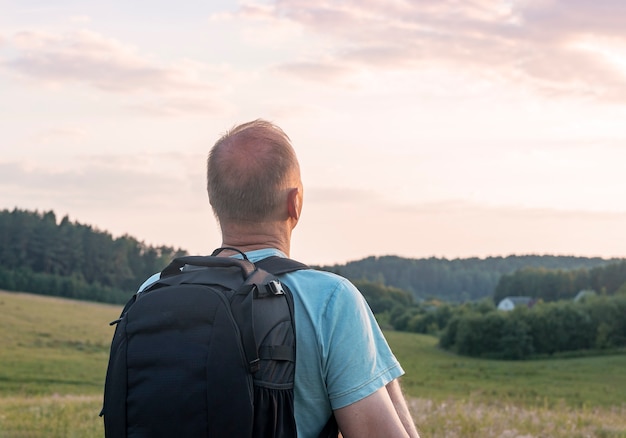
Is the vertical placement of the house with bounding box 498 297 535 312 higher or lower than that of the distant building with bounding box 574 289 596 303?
lower

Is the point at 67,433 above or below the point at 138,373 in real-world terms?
below

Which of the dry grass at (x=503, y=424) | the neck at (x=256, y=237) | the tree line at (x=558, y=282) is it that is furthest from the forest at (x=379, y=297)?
the neck at (x=256, y=237)

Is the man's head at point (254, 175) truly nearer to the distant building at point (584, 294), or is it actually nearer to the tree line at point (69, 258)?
the tree line at point (69, 258)

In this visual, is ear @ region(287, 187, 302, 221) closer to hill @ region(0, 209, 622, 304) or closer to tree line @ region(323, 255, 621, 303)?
hill @ region(0, 209, 622, 304)

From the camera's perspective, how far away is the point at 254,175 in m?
2.91

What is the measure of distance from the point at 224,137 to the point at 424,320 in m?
112

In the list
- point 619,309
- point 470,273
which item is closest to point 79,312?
point 619,309

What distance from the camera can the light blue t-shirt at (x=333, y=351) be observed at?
2.80 metres

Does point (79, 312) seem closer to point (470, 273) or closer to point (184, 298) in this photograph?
point (184, 298)

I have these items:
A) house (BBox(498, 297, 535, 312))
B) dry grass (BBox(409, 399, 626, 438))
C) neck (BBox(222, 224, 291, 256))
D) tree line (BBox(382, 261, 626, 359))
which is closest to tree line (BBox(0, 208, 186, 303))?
tree line (BBox(382, 261, 626, 359))

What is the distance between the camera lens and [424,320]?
4449 inches

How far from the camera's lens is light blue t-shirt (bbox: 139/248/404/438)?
9.20ft

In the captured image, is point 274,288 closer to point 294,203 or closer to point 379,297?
point 294,203

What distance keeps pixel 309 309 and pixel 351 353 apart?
0.20 meters
